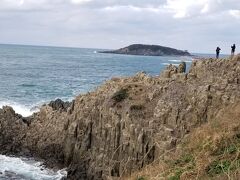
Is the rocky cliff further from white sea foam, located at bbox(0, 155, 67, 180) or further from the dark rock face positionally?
the dark rock face

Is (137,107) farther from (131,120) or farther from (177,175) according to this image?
(177,175)

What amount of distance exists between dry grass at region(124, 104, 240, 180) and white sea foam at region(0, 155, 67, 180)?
60.3ft

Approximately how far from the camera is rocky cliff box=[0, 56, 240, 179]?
2767 centimetres

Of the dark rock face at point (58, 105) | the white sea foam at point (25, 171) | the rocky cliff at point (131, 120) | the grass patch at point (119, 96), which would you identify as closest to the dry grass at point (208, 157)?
the rocky cliff at point (131, 120)

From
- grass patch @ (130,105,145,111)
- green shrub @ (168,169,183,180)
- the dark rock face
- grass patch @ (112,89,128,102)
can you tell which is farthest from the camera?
the dark rock face

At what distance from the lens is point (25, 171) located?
32.9 m

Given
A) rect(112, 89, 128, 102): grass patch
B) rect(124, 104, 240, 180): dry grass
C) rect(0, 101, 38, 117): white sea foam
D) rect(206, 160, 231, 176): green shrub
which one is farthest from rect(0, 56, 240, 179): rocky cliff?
rect(0, 101, 38, 117): white sea foam

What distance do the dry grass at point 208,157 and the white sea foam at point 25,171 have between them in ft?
60.3

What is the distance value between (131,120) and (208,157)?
1759cm

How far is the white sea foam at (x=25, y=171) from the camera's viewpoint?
31750mm

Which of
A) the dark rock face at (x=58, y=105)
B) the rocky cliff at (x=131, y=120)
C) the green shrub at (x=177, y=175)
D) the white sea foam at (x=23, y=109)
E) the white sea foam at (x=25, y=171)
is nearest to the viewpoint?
the green shrub at (x=177, y=175)

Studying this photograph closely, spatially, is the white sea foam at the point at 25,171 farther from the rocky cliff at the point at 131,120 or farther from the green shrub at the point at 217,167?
the green shrub at the point at 217,167

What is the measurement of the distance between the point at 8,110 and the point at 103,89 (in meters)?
10.4

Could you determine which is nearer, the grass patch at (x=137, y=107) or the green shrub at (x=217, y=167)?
the green shrub at (x=217, y=167)
